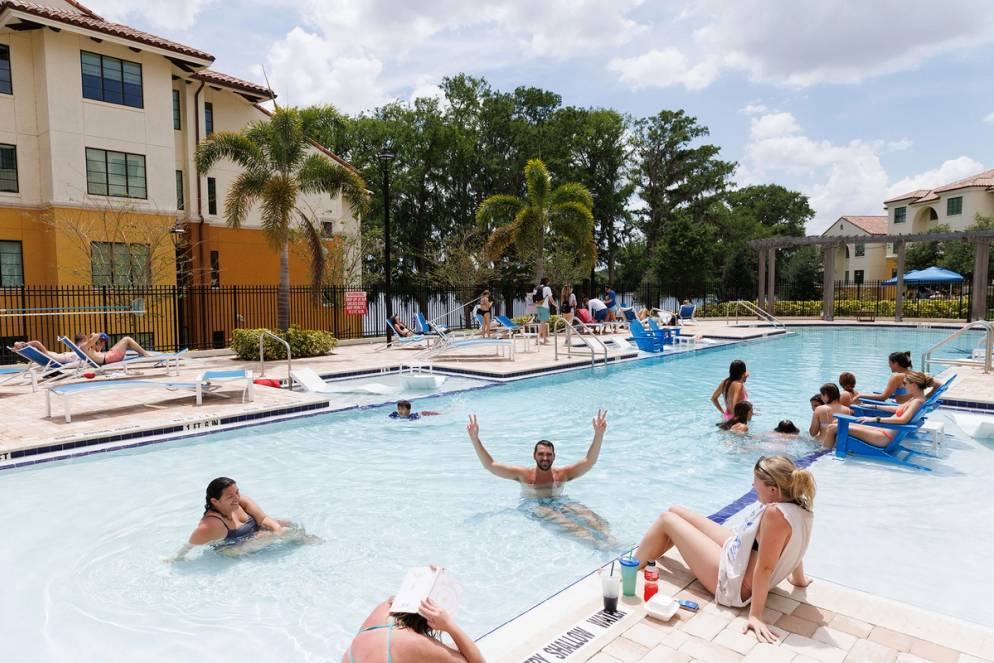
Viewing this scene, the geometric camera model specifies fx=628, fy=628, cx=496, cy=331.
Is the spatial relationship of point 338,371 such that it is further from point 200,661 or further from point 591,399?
point 200,661

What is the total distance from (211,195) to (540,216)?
11984 mm

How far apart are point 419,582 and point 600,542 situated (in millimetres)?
2932

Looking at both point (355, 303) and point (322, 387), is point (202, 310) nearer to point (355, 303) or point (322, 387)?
point (355, 303)

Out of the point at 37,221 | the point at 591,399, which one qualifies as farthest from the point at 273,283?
→ the point at 591,399

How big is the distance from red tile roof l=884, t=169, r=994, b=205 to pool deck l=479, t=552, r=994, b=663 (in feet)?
157

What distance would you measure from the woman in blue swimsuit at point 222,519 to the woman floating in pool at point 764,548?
3.24 m

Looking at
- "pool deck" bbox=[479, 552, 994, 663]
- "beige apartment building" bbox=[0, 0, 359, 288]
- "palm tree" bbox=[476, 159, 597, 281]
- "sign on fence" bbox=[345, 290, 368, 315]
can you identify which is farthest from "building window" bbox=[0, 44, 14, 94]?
"pool deck" bbox=[479, 552, 994, 663]

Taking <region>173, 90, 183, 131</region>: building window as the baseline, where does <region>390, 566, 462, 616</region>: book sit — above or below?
below

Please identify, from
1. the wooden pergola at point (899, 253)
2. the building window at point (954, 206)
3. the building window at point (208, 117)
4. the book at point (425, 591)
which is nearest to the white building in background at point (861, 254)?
the building window at point (954, 206)

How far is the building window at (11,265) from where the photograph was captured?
17.8m

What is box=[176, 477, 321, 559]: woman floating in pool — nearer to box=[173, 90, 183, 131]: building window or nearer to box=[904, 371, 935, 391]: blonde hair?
box=[904, 371, 935, 391]: blonde hair

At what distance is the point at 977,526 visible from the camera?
5062 mm

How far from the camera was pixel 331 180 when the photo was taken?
17109 millimetres

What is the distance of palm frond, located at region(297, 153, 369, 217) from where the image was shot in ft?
55.3
